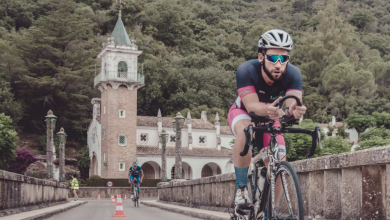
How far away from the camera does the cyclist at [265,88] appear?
4.34 meters

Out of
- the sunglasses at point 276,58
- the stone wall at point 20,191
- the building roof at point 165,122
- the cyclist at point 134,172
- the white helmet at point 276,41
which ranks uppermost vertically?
the building roof at point 165,122

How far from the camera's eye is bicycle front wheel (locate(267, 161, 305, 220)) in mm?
3641

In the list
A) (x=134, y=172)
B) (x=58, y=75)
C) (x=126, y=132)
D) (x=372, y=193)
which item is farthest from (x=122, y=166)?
(x=372, y=193)

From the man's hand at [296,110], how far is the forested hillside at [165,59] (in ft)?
201

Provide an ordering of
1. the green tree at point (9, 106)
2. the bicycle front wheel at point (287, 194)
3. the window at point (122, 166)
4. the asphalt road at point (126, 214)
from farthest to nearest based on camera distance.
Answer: the green tree at point (9, 106) → the window at point (122, 166) → the asphalt road at point (126, 214) → the bicycle front wheel at point (287, 194)

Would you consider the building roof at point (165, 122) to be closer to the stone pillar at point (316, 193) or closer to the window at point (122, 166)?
the window at point (122, 166)

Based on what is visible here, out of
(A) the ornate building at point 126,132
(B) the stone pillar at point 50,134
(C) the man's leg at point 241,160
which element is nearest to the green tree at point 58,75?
(A) the ornate building at point 126,132

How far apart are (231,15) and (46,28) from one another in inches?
2810

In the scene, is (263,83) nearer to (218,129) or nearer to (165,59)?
(218,129)

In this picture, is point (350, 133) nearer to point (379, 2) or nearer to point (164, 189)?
point (164, 189)

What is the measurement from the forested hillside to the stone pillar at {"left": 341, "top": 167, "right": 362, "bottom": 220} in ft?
198

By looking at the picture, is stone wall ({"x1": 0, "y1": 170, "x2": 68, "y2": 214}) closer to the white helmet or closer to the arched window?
→ the white helmet

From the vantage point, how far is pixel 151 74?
249 ft

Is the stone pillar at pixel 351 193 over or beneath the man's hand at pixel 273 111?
beneath
